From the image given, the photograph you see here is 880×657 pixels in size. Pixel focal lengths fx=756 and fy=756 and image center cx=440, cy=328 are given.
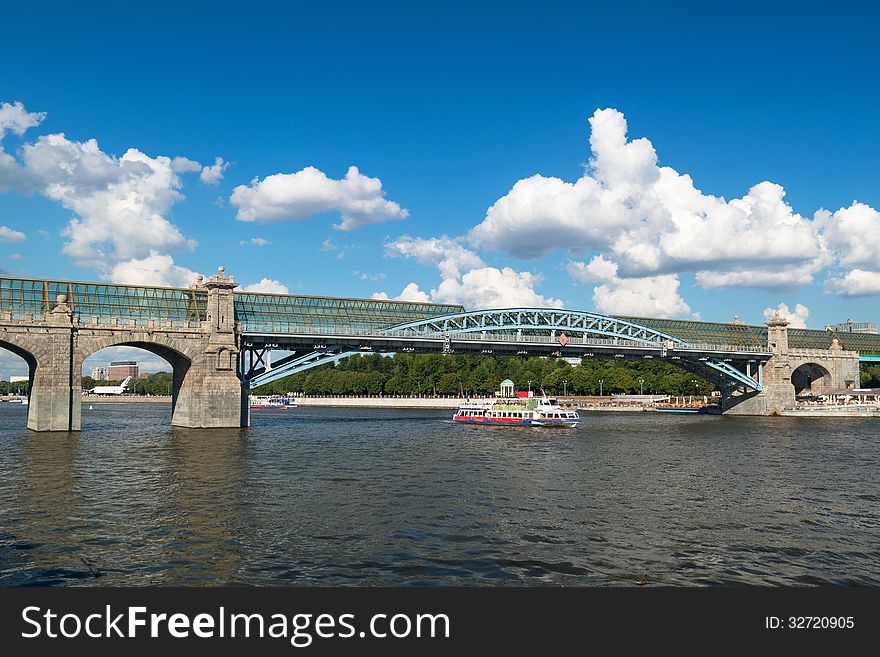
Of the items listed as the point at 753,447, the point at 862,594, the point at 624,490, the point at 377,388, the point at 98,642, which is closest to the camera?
the point at 98,642

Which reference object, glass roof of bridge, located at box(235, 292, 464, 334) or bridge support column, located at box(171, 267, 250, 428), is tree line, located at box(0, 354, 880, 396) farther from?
bridge support column, located at box(171, 267, 250, 428)

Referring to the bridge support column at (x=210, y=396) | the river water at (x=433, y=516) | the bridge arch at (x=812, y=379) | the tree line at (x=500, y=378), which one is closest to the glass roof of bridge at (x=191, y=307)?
the bridge support column at (x=210, y=396)

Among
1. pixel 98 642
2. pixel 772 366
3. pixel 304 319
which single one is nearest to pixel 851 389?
pixel 772 366

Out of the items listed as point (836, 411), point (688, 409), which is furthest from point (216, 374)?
point (688, 409)

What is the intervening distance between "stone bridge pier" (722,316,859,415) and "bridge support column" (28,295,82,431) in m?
84.9

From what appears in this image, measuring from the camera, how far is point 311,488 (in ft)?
108

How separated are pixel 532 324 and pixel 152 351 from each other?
144 feet

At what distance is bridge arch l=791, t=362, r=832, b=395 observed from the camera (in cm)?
11712

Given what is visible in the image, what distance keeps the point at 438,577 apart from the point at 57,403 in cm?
5087

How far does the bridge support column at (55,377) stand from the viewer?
5891 centimetres

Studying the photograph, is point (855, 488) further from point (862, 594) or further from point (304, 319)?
point (304, 319)

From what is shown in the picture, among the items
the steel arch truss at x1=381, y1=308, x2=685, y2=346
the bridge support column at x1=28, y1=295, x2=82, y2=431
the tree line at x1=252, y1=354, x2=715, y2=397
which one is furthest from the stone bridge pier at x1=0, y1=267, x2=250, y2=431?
the tree line at x1=252, y1=354, x2=715, y2=397

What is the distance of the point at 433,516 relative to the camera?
2605cm

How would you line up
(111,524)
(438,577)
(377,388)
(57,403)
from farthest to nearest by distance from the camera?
(377,388)
(57,403)
(111,524)
(438,577)
